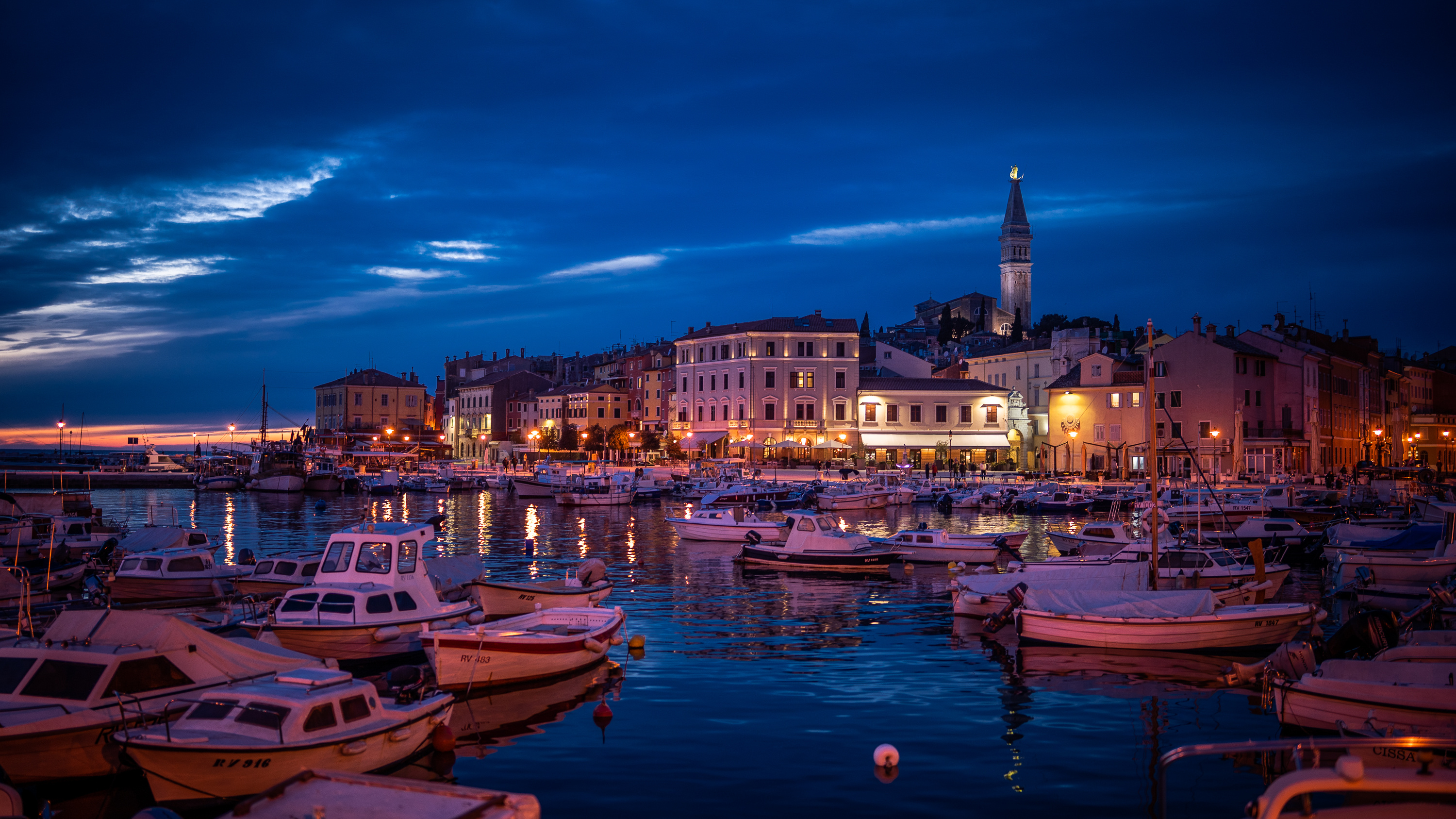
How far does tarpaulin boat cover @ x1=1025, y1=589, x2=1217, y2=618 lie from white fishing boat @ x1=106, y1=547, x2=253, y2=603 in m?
19.5

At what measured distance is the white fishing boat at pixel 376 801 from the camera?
8.36 meters

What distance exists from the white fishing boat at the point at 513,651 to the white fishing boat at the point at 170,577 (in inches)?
469

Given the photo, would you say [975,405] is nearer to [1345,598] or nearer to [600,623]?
[1345,598]

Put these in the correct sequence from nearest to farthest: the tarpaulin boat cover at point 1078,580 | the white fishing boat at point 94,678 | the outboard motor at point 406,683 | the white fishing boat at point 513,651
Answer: the white fishing boat at point 94,678 → the outboard motor at point 406,683 → the white fishing boat at point 513,651 → the tarpaulin boat cover at point 1078,580

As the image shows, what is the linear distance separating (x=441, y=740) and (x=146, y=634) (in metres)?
4.02

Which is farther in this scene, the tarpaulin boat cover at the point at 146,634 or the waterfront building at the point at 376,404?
the waterfront building at the point at 376,404

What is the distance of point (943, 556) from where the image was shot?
3719 centimetres

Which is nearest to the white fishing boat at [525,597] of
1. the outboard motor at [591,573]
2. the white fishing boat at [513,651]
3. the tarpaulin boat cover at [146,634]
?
the outboard motor at [591,573]

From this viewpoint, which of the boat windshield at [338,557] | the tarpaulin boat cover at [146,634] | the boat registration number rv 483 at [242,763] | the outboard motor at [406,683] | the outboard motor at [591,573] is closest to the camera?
the boat registration number rv 483 at [242,763]

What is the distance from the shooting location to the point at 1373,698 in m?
14.3

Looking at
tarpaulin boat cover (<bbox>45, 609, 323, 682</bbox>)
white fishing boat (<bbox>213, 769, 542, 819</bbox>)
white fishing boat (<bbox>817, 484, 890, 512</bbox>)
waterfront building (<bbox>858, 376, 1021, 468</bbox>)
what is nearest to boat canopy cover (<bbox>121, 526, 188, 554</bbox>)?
tarpaulin boat cover (<bbox>45, 609, 323, 682</bbox>)

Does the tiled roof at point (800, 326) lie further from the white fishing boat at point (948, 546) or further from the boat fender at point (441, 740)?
the boat fender at point (441, 740)

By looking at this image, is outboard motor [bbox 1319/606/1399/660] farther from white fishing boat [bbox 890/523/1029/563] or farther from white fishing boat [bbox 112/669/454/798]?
white fishing boat [bbox 890/523/1029/563]

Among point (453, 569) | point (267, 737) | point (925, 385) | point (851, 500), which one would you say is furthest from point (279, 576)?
point (925, 385)
